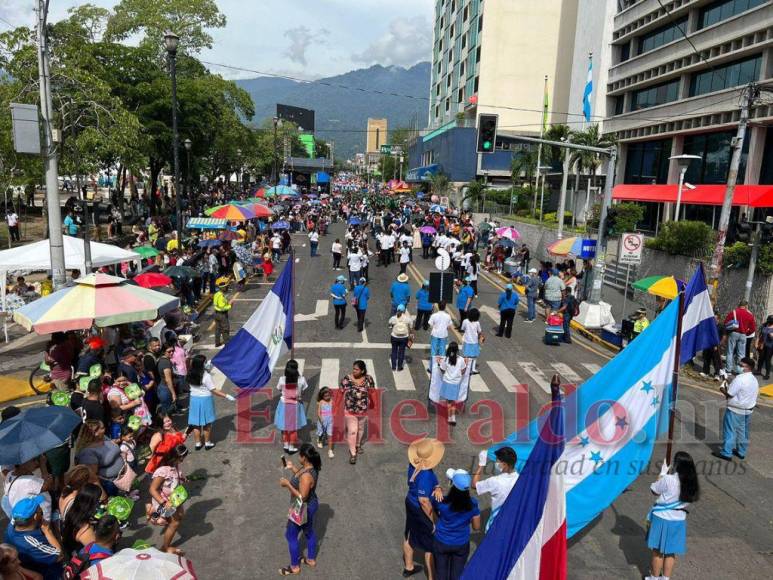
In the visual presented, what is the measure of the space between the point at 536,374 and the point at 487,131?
7239mm

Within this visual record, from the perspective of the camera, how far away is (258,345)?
32.1 feet

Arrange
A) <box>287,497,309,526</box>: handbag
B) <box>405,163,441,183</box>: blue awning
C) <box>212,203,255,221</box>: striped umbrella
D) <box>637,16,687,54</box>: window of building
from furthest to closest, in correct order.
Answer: <box>405,163,441,183</box>: blue awning, <box>637,16,687,54</box>: window of building, <box>212,203,255,221</box>: striped umbrella, <box>287,497,309,526</box>: handbag

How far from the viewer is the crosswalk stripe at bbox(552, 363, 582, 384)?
12773 mm

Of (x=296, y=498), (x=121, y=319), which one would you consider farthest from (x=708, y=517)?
(x=121, y=319)

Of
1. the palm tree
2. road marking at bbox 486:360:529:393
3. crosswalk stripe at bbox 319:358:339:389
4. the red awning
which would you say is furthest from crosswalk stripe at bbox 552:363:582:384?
the palm tree

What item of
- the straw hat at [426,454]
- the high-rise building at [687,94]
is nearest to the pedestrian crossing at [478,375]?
the straw hat at [426,454]

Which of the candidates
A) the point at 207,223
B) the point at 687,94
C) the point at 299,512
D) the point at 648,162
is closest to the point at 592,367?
the point at 299,512

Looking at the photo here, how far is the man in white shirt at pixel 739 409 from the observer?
27.7ft

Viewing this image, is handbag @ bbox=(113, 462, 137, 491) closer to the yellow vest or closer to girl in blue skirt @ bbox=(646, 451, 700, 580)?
girl in blue skirt @ bbox=(646, 451, 700, 580)

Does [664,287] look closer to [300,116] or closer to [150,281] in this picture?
[150,281]

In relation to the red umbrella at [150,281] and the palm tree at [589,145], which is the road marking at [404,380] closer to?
the red umbrella at [150,281]

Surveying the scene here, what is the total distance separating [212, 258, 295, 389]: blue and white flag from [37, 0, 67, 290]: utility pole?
5781 millimetres

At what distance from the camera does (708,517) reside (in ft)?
24.1

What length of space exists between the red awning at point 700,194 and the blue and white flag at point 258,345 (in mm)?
20543
